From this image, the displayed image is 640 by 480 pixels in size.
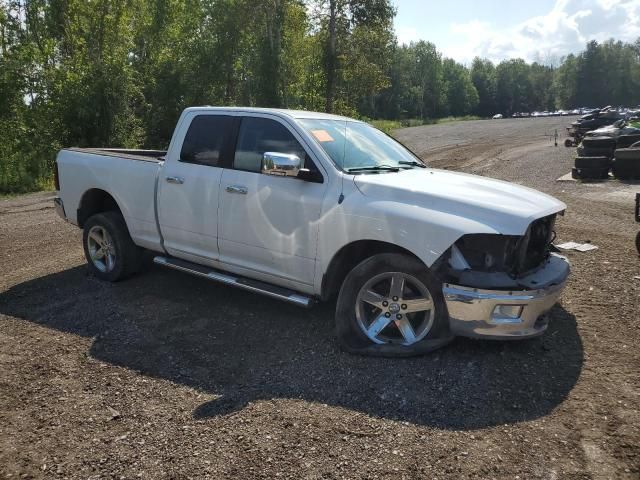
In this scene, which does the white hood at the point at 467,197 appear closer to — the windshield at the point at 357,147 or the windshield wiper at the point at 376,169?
the windshield wiper at the point at 376,169

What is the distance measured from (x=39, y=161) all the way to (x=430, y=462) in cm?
1914

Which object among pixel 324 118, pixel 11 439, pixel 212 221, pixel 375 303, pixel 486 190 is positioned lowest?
pixel 11 439

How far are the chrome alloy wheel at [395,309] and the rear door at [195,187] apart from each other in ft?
5.49

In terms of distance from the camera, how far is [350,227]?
4094 millimetres

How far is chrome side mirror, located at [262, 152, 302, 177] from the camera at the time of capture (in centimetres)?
411

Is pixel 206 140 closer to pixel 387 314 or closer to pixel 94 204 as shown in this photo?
pixel 94 204

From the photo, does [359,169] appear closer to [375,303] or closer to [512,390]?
[375,303]

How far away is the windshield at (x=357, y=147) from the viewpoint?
4.53 m

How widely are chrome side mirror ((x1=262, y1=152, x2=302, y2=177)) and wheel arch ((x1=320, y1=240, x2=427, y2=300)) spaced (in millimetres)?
738

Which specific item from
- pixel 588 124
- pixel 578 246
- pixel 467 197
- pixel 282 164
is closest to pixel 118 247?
pixel 282 164

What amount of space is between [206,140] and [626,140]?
1659 cm

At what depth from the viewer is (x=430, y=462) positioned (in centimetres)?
291

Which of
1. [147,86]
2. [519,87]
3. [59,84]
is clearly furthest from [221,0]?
[519,87]

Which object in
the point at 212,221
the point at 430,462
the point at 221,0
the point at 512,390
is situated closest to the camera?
the point at 430,462
